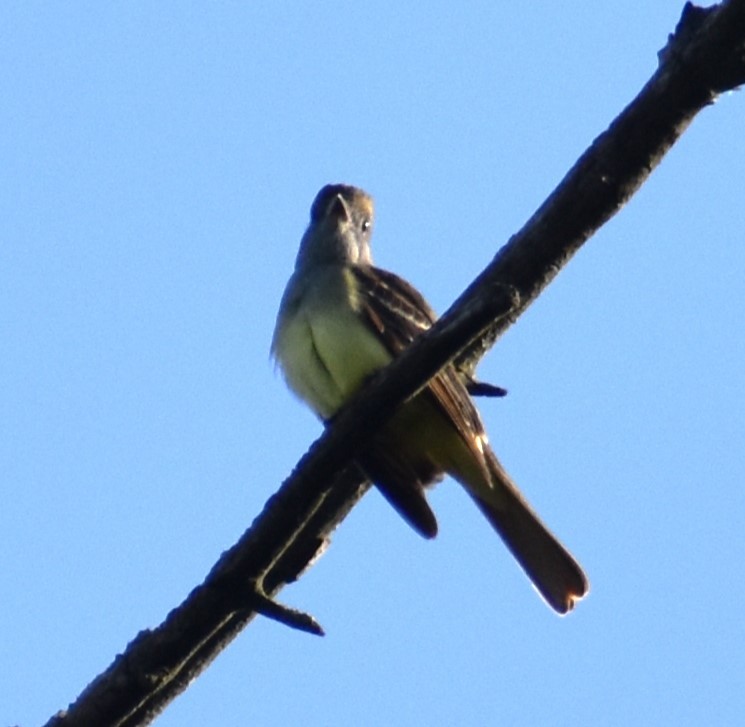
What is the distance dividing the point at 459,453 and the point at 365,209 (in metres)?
2.37

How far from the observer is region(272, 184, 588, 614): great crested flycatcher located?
5.59m

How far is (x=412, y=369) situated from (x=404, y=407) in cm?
182

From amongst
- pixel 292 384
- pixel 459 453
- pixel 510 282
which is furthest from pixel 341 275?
pixel 510 282

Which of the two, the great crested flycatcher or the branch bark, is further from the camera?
the great crested flycatcher

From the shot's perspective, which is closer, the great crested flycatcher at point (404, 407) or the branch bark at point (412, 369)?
the branch bark at point (412, 369)

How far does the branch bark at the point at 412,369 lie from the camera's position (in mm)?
3553

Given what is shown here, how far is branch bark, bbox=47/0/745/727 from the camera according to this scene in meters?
3.55

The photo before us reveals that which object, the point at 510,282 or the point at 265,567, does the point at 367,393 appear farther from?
the point at 510,282

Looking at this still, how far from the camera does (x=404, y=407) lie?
533 centimetres

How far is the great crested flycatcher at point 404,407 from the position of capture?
559 cm

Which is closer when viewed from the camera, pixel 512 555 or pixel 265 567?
pixel 265 567

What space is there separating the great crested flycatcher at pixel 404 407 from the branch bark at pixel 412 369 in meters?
1.11

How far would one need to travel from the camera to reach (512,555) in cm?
603

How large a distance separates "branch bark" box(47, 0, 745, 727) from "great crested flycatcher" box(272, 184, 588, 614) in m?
1.11
